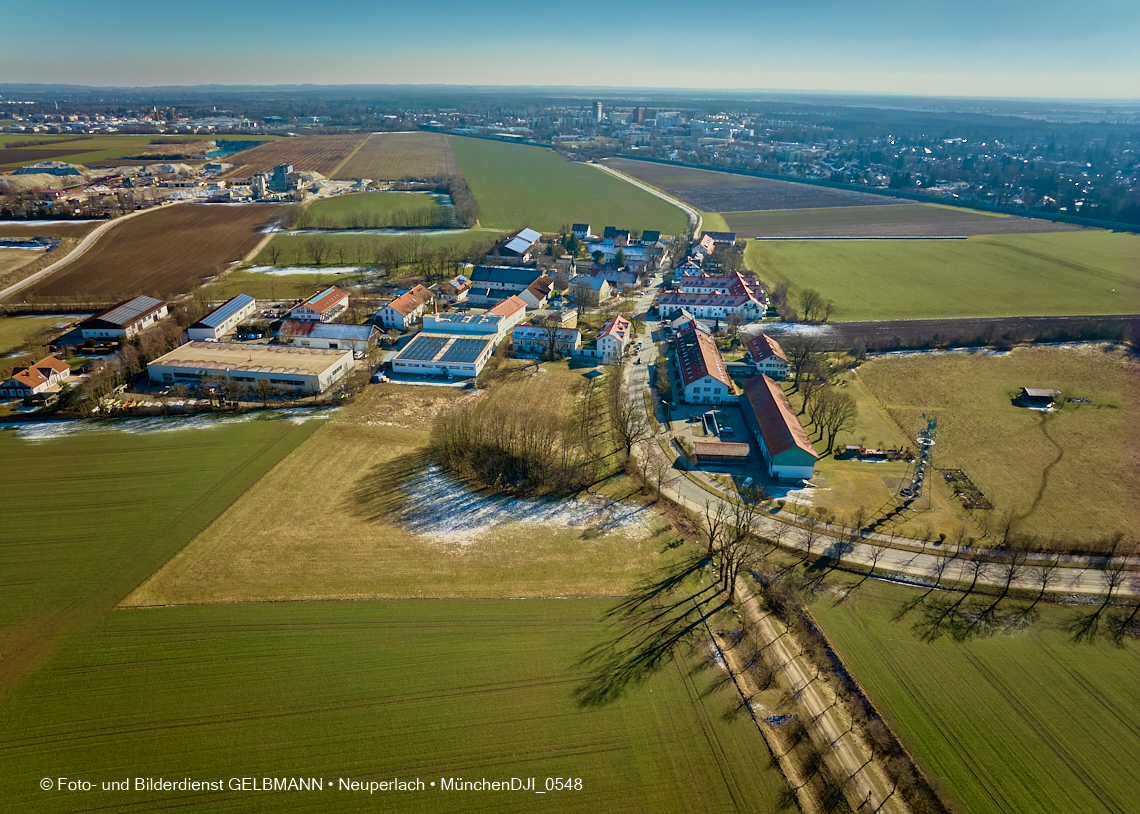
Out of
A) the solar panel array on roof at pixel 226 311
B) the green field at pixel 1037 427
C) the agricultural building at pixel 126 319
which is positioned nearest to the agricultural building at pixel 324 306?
the solar panel array on roof at pixel 226 311

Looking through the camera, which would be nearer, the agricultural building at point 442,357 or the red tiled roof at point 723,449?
the red tiled roof at point 723,449

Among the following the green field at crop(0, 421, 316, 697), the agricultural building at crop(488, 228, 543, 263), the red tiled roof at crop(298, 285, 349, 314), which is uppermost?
the agricultural building at crop(488, 228, 543, 263)

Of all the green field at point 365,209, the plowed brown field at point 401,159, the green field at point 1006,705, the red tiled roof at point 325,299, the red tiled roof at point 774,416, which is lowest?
the green field at point 1006,705

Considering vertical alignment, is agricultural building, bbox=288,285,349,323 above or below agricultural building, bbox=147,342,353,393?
above

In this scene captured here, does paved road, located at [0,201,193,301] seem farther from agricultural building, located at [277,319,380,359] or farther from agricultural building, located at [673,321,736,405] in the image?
agricultural building, located at [673,321,736,405]

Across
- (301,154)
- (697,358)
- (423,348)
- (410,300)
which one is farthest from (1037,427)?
(301,154)

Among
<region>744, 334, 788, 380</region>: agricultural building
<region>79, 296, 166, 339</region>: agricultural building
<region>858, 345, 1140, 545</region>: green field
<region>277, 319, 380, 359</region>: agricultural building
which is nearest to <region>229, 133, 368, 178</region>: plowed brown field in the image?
<region>79, 296, 166, 339</region>: agricultural building

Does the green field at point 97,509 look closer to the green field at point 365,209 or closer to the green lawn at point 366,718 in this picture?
the green lawn at point 366,718
